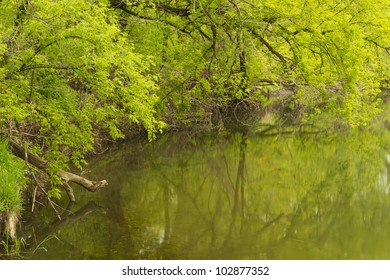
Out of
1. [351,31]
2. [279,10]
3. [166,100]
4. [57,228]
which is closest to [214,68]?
[166,100]

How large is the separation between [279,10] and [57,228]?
8775mm

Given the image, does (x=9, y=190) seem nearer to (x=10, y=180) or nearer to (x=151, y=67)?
(x=10, y=180)

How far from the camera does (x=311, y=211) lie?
37.8 ft

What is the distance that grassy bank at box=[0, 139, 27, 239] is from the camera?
8961 mm

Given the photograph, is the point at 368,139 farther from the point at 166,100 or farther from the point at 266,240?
the point at 266,240

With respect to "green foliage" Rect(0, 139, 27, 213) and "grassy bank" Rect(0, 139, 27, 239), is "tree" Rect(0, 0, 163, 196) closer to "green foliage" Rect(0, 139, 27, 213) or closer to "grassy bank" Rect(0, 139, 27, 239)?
"green foliage" Rect(0, 139, 27, 213)

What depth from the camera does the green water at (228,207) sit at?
363 inches

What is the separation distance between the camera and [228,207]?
11789mm

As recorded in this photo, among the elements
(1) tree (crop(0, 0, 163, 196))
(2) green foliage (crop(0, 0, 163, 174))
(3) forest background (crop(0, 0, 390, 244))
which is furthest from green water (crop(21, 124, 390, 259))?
Result: (2) green foliage (crop(0, 0, 163, 174))

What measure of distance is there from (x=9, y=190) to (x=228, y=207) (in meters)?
4.53

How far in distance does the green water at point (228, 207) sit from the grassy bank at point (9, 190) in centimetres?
55

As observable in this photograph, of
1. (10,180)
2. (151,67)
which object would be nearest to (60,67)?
(10,180)

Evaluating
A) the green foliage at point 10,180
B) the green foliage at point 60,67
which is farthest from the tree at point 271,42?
the green foliage at point 10,180

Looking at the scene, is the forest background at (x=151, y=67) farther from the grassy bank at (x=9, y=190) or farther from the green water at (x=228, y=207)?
the green water at (x=228, y=207)
